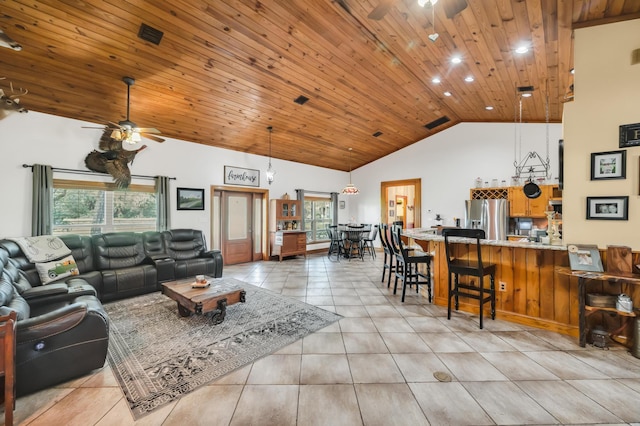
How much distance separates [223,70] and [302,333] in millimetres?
3753

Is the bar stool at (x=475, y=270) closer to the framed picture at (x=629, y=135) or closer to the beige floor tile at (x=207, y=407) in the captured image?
the framed picture at (x=629, y=135)

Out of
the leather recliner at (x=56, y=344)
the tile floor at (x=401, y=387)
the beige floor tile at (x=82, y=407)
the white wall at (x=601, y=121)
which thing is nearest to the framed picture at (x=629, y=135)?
the white wall at (x=601, y=121)

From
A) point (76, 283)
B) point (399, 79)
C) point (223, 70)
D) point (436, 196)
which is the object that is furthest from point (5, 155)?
point (436, 196)

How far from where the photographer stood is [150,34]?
10.6ft

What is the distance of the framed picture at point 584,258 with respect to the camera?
273cm

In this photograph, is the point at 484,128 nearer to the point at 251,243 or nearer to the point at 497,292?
the point at 497,292

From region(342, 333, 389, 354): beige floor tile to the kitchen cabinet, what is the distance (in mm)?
5381

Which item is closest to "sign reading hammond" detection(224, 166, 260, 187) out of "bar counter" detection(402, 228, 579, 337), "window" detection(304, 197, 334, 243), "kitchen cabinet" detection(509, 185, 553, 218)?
"window" detection(304, 197, 334, 243)

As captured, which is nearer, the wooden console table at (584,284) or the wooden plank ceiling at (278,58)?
the wooden console table at (584,284)

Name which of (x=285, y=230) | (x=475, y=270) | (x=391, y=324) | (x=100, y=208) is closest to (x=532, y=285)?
(x=475, y=270)

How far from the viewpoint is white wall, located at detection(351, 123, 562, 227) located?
6.74 metres

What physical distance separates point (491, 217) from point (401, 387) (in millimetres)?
5741

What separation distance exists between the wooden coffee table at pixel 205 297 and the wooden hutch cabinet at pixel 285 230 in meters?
3.72

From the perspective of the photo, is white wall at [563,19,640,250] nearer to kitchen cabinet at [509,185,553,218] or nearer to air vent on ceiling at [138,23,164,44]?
kitchen cabinet at [509,185,553,218]
